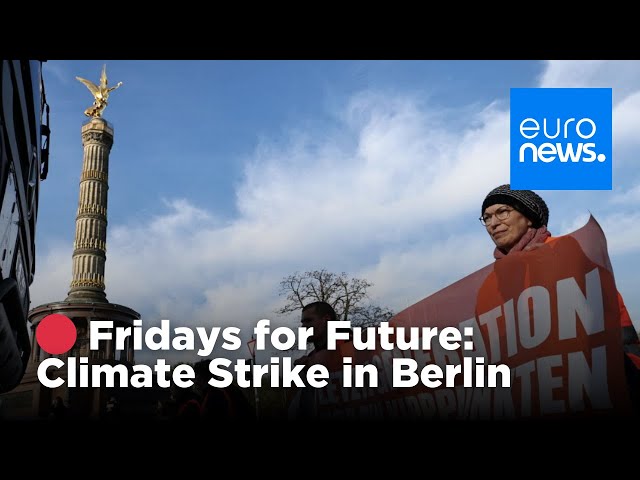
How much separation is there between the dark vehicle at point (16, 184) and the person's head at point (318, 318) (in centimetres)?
263

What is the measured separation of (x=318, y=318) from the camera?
5234 mm

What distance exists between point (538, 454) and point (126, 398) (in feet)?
75.2

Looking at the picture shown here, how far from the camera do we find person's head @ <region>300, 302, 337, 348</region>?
5.20 metres

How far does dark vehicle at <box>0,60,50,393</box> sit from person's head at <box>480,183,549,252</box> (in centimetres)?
347

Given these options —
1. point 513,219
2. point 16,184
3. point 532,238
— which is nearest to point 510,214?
point 513,219

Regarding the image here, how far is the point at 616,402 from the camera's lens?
2941 millimetres

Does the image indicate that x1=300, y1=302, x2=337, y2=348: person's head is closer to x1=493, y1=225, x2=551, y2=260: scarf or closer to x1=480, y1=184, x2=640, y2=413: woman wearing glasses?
x1=480, y1=184, x2=640, y2=413: woman wearing glasses

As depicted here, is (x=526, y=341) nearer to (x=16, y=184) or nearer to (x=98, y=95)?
(x=16, y=184)

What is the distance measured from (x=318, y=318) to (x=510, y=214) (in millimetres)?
1932

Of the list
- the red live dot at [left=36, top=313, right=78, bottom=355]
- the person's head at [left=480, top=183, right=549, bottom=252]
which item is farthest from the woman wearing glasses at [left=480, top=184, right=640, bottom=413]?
the red live dot at [left=36, top=313, right=78, bottom=355]

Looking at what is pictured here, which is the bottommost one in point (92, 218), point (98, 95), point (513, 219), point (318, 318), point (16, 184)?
point (318, 318)

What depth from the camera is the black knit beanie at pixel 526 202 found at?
3.84 m

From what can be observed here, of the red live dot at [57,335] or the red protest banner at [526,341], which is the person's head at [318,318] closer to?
the red protest banner at [526,341]
